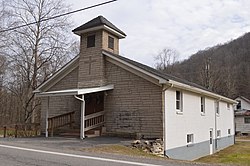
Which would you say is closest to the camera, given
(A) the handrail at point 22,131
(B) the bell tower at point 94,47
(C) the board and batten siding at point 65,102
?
(B) the bell tower at point 94,47

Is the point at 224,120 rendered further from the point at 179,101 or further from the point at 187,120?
the point at 179,101

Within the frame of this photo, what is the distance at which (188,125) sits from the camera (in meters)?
18.4

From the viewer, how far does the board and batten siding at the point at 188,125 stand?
1611 centimetres

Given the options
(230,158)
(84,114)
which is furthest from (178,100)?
(84,114)

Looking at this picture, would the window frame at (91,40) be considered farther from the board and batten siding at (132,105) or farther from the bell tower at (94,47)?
the board and batten siding at (132,105)

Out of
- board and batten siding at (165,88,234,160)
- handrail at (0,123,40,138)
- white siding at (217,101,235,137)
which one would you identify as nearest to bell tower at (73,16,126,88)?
board and batten siding at (165,88,234,160)

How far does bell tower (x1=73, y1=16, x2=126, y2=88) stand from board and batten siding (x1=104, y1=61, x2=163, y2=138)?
0.71m

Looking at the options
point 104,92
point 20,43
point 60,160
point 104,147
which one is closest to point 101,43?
point 104,92

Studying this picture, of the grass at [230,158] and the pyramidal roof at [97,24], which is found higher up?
the pyramidal roof at [97,24]

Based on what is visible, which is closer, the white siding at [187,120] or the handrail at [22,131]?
the white siding at [187,120]

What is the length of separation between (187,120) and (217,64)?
43433mm

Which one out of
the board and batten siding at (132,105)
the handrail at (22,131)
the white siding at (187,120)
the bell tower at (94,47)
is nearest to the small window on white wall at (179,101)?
the white siding at (187,120)

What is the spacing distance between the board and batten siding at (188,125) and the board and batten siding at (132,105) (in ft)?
2.09

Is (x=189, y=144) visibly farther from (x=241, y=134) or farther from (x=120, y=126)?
(x=241, y=134)
